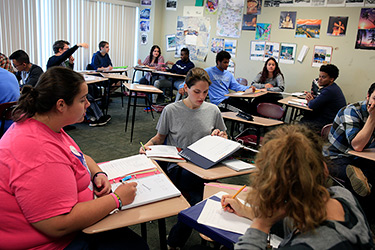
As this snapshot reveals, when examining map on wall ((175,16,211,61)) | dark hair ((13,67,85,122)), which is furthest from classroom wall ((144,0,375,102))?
dark hair ((13,67,85,122))

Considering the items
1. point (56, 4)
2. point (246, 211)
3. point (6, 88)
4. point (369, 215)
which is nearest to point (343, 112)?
point (369, 215)

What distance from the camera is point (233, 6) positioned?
633 centimetres

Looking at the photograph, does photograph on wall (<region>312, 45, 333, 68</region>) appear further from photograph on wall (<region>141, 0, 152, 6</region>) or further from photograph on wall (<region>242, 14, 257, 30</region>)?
photograph on wall (<region>141, 0, 152, 6</region>)

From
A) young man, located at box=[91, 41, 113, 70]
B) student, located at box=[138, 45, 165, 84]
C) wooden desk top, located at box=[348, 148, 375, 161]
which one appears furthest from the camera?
student, located at box=[138, 45, 165, 84]

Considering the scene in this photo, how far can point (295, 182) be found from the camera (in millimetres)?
765

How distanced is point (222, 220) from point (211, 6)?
6.43 metres

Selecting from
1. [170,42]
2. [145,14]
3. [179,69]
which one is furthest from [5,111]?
[145,14]

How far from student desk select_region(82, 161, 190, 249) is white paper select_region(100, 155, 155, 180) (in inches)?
12.9

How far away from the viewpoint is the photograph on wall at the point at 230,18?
629cm

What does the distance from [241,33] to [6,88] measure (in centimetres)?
499

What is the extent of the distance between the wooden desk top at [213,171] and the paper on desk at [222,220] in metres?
0.34

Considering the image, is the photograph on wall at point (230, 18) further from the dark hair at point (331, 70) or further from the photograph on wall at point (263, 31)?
the dark hair at point (331, 70)

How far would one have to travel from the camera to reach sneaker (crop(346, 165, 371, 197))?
6.97 feet

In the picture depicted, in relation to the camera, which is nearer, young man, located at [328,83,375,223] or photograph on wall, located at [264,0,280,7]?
Answer: young man, located at [328,83,375,223]
